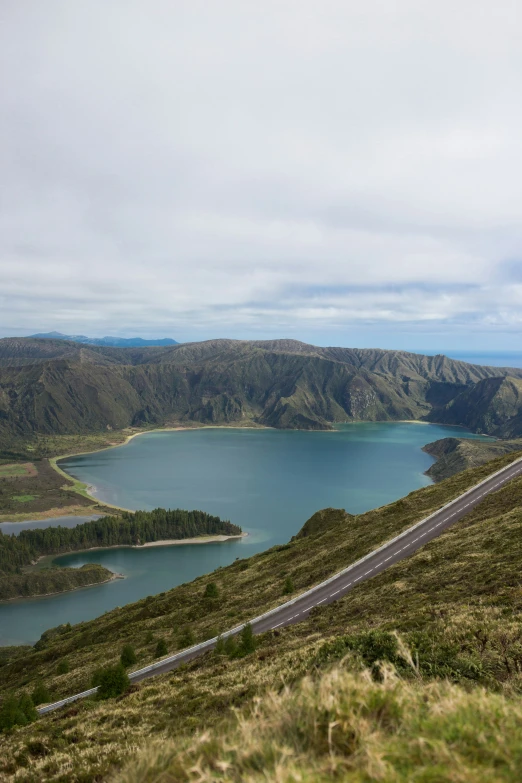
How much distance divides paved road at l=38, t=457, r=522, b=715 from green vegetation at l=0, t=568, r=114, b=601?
338ft

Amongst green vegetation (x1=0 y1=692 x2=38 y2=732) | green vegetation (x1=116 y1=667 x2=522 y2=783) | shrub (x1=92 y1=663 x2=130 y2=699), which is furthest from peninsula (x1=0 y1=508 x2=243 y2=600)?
green vegetation (x1=116 y1=667 x2=522 y2=783)

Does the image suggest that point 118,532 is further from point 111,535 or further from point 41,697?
point 41,697

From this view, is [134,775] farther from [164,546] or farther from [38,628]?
[164,546]

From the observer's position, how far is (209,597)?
5325 centimetres

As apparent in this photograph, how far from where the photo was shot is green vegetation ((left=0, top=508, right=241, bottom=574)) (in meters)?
150

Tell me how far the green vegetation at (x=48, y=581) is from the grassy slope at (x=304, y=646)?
2799 inches

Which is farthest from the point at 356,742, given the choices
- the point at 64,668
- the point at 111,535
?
the point at 111,535

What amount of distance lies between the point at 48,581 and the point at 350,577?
112 meters

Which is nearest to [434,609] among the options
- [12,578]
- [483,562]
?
[483,562]

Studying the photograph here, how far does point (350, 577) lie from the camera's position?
43812mm

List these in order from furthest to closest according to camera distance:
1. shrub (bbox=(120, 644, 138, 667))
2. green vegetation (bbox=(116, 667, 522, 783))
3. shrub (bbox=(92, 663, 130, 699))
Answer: shrub (bbox=(120, 644, 138, 667)) → shrub (bbox=(92, 663, 130, 699)) → green vegetation (bbox=(116, 667, 522, 783))

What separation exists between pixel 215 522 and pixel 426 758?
167 meters

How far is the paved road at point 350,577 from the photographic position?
33188 mm

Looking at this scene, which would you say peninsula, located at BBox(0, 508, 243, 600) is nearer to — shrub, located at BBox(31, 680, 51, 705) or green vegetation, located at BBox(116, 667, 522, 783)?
shrub, located at BBox(31, 680, 51, 705)
